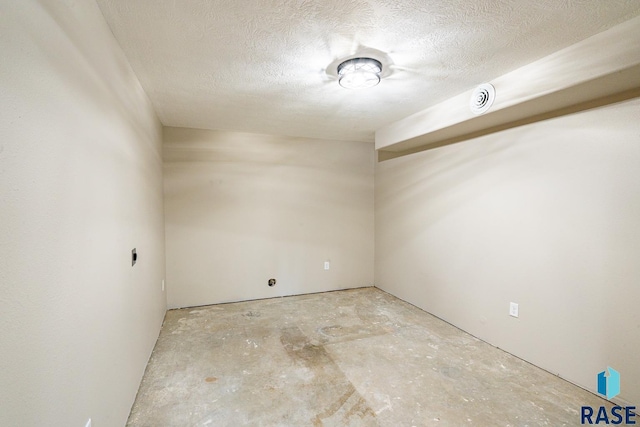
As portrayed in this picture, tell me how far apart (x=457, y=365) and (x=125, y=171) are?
2.85 meters

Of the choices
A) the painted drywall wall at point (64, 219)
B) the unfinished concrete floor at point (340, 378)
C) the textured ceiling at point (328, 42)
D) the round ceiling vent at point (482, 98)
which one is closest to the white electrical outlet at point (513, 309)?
the unfinished concrete floor at point (340, 378)

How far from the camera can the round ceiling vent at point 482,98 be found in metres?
2.12

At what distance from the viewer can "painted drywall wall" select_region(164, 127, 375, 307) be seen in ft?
11.3

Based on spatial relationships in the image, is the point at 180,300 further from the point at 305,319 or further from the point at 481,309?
the point at 481,309

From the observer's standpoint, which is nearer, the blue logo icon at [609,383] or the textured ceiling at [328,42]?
the textured ceiling at [328,42]

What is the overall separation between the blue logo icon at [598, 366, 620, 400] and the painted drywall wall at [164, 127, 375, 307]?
2.76m

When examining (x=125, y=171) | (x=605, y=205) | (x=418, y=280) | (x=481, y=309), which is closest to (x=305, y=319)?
(x=418, y=280)

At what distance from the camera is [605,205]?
72.4 inches

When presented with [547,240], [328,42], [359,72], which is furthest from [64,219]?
[547,240]

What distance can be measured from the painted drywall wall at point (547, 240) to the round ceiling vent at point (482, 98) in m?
0.43

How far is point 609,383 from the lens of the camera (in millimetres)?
1815

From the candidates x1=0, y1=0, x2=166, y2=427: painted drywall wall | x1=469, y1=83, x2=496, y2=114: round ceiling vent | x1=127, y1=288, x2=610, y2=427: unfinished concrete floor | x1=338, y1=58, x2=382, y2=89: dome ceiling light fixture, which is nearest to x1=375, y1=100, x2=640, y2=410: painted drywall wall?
x1=127, y1=288, x2=610, y2=427: unfinished concrete floor

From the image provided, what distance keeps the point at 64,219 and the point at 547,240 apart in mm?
2967

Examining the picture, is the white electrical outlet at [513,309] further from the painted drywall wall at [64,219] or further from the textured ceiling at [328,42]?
the painted drywall wall at [64,219]
